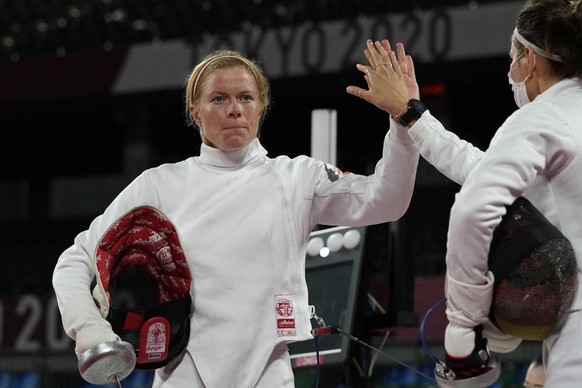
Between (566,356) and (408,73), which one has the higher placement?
(408,73)

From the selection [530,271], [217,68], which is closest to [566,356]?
[530,271]

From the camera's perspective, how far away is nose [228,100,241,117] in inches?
92.1

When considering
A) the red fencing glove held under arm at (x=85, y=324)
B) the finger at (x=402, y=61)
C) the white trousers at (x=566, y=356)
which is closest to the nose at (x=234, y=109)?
the finger at (x=402, y=61)

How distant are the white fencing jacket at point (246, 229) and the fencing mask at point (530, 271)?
0.41 meters

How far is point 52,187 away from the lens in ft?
38.7

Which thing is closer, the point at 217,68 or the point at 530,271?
the point at 530,271

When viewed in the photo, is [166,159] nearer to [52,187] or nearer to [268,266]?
[52,187]

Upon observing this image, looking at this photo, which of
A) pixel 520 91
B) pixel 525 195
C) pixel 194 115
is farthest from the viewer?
pixel 194 115

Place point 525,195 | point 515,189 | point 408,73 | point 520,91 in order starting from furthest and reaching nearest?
point 408,73
point 520,91
point 525,195
point 515,189

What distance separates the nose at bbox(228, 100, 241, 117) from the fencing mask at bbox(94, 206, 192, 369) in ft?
0.89

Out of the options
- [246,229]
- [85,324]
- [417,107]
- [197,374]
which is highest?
[417,107]

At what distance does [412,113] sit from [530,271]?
0.48 meters

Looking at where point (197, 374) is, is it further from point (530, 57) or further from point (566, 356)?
point (530, 57)

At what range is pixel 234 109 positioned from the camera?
7.68 ft
